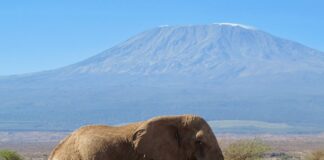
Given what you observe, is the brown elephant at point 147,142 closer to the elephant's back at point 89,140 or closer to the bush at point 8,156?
the elephant's back at point 89,140

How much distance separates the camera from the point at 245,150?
32.9 metres

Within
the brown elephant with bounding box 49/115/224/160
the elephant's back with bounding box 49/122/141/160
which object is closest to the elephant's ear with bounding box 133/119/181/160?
the brown elephant with bounding box 49/115/224/160

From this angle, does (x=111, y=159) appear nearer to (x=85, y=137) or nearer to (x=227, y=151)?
(x=85, y=137)

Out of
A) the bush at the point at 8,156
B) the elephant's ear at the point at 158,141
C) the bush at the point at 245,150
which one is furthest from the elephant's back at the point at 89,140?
the bush at the point at 8,156

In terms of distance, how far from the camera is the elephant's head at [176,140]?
1118cm

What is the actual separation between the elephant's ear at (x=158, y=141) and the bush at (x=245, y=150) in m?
20.4

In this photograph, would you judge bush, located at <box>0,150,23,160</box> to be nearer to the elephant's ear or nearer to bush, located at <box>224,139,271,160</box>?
bush, located at <box>224,139,271,160</box>

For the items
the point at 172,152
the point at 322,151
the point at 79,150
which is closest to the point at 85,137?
the point at 79,150

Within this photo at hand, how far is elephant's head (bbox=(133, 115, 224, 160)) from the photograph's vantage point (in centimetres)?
1118

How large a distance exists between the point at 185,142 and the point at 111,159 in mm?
1214

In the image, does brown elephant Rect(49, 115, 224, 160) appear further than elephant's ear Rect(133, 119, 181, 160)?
No

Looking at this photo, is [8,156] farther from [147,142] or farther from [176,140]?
[147,142]

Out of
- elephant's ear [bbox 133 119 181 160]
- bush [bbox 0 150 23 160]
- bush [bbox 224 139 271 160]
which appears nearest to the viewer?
elephant's ear [bbox 133 119 181 160]

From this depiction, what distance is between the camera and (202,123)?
1155 cm
